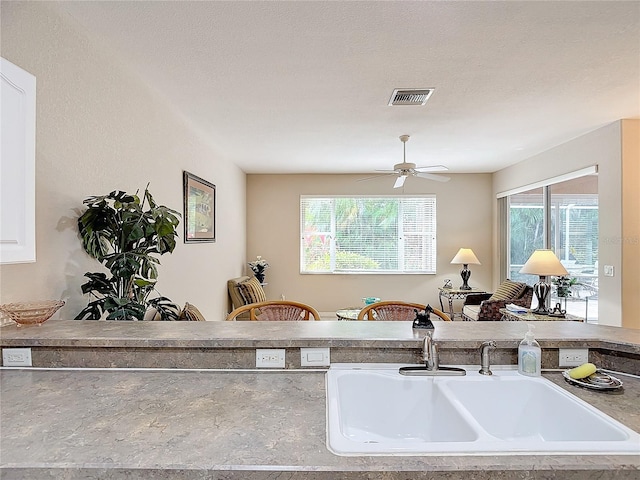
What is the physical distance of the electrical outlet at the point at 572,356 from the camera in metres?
1.53

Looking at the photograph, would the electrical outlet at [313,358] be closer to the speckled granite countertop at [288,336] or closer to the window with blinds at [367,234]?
the speckled granite countertop at [288,336]

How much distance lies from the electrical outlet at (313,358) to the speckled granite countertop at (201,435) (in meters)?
0.09

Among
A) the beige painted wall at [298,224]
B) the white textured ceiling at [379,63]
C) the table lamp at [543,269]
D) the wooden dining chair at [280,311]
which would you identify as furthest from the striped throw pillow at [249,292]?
the table lamp at [543,269]

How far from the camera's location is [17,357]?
152cm

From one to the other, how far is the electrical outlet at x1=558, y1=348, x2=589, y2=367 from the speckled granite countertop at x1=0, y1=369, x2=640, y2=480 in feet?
0.54

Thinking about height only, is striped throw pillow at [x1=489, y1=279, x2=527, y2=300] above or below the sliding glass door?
below

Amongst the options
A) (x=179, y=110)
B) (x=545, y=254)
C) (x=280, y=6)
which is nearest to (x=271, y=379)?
(x=280, y=6)

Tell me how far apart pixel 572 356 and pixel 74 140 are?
2612mm

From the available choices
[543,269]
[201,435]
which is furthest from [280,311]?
[543,269]

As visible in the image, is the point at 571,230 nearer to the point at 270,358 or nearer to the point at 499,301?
the point at 499,301

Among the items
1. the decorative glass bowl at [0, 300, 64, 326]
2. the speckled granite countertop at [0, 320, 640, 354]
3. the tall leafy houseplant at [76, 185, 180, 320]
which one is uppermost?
the tall leafy houseplant at [76, 185, 180, 320]

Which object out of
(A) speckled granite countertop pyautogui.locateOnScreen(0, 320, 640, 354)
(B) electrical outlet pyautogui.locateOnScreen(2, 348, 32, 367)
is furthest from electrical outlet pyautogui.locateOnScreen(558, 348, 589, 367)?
(B) electrical outlet pyautogui.locateOnScreen(2, 348, 32, 367)

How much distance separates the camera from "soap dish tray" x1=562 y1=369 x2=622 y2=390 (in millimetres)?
1321

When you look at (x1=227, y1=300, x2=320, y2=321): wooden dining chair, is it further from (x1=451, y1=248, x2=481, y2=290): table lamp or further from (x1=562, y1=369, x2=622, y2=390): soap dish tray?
(x1=451, y1=248, x2=481, y2=290): table lamp
